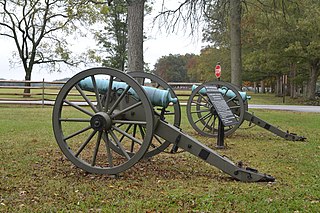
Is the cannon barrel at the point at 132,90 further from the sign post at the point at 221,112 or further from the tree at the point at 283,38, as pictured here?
the tree at the point at 283,38

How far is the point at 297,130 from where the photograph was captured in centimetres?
1091

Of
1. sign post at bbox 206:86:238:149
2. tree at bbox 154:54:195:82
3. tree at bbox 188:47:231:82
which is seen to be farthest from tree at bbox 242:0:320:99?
tree at bbox 154:54:195:82

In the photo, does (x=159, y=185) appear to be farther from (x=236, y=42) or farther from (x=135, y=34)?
(x=236, y=42)

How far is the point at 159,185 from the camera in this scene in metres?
4.56

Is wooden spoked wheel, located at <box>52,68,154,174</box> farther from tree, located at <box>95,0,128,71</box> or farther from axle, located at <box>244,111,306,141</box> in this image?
tree, located at <box>95,0,128,71</box>

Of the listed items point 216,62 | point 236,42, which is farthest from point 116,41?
point 236,42

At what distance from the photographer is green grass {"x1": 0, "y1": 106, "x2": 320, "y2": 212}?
374cm

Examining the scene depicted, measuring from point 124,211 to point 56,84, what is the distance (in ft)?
58.7

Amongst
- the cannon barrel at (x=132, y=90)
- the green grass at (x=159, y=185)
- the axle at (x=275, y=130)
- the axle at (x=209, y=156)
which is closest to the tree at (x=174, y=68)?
the axle at (x=275, y=130)

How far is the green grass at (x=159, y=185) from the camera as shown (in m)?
3.74

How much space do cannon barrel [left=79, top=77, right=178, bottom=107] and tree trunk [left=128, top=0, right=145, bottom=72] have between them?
14.2 feet

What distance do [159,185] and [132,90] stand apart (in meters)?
1.31

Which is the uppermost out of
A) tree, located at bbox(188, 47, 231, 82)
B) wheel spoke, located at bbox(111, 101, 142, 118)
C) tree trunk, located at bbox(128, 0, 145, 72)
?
tree, located at bbox(188, 47, 231, 82)

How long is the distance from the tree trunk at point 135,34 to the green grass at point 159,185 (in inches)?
126
